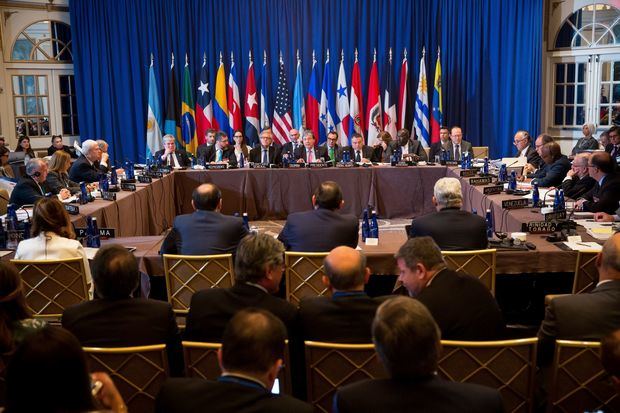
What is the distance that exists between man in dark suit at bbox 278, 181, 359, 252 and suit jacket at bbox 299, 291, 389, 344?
1578 mm

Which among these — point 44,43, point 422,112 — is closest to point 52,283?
point 422,112

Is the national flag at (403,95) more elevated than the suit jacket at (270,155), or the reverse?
the national flag at (403,95)

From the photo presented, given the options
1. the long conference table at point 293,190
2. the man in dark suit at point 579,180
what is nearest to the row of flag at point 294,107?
the long conference table at point 293,190

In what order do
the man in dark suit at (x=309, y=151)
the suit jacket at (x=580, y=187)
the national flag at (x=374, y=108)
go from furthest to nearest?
the national flag at (x=374, y=108), the man in dark suit at (x=309, y=151), the suit jacket at (x=580, y=187)

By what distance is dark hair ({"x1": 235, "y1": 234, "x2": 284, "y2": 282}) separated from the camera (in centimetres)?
270

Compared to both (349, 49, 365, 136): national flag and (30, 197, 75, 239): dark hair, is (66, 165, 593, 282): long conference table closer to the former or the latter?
(349, 49, 365, 136): national flag

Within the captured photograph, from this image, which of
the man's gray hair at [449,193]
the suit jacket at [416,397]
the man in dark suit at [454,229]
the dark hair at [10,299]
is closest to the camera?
the suit jacket at [416,397]

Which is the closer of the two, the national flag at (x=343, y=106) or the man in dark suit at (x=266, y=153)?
the man in dark suit at (x=266, y=153)

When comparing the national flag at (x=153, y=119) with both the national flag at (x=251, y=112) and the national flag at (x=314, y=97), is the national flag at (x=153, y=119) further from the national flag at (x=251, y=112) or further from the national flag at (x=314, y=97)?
the national flag at (x=314, y=97)

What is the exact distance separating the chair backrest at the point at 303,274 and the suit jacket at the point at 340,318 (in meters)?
1.27

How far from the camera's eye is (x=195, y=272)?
394cm

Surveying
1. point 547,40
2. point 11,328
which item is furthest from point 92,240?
point 547,40

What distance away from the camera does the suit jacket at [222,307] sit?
260 cm

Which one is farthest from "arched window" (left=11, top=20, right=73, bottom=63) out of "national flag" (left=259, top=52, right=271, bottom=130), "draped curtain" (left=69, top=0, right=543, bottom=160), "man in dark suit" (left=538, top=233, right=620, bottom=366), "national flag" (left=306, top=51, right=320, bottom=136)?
"man in dark suit" (left=538, top=233, right=620, bottom=366)
